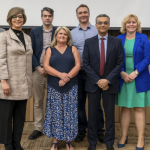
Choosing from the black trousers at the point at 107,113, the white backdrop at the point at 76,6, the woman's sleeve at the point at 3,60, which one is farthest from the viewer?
the white backdrop at the point at 76,6

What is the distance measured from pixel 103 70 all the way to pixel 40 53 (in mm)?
865

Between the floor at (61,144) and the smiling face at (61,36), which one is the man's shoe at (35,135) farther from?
the smiling face at (61,36)

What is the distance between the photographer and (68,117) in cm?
226

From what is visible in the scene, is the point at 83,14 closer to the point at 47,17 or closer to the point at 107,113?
the point at 47,17

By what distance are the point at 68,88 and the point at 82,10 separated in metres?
1.01

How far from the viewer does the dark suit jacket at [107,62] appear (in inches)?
87.0

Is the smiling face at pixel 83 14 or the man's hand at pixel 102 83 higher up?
the smiling face at pixel 83 14

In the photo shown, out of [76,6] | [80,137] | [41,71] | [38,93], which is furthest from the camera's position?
[76,6]

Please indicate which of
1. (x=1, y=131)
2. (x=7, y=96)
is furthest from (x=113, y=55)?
(x=1, y=131)

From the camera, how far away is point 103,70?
2.24 m

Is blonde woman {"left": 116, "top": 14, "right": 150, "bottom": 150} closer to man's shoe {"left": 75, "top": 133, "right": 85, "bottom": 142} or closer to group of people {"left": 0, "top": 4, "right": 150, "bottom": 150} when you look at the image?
group of people {"left": 0, "top": 4, "right": 150, "bottom": 150}

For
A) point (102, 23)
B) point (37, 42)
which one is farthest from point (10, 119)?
point (102, 23)

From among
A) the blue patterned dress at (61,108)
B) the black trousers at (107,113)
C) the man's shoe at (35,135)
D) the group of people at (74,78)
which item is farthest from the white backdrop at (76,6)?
the man's shoe at (35,135)

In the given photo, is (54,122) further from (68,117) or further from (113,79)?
(113,79)
